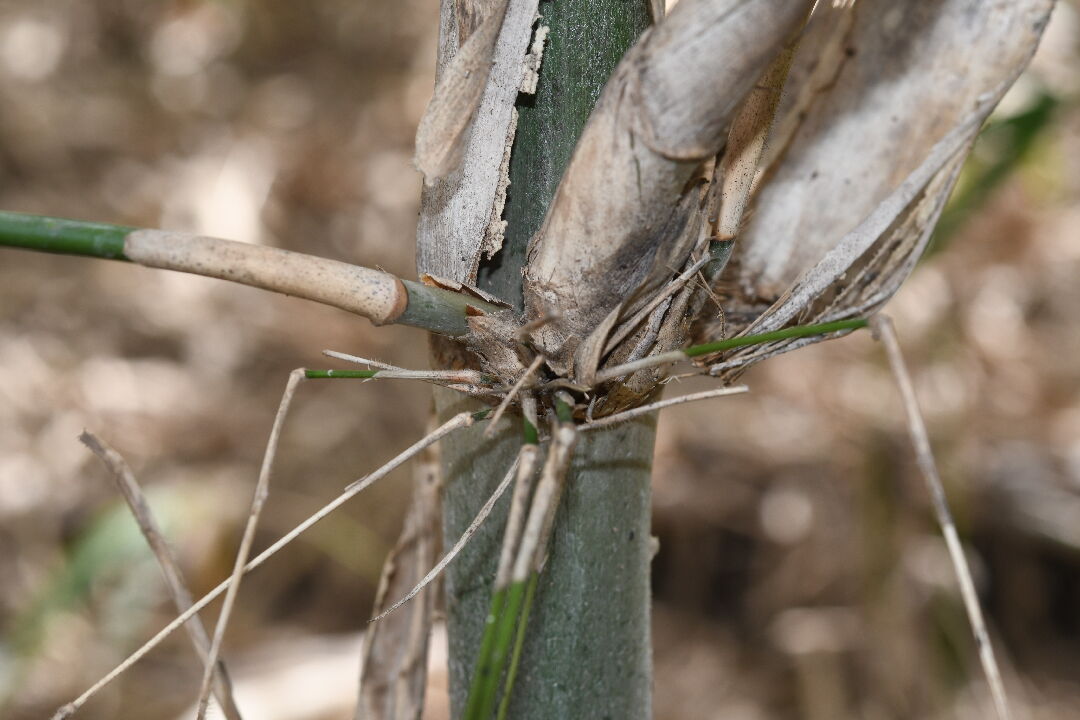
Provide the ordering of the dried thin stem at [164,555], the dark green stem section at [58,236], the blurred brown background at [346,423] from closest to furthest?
the dark green stem section at [58,236], the dried thin stem at [164,555], the blurred brown background at [346,423]

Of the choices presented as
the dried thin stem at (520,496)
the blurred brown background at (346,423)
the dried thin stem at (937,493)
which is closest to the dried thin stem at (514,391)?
the dried thin stem at (520,496)

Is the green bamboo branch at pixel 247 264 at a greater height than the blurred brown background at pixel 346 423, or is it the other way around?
the blurred brown background at pixel 346 423

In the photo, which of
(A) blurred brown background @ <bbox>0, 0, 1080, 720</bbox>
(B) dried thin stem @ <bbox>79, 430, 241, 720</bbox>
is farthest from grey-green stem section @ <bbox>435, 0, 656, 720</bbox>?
(A) blurred brown background @ <bbox>0, 0, 1080, 720</bbox>

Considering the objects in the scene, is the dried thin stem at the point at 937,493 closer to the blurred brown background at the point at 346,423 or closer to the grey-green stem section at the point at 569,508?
the grey-green stem section at the point at 569,508

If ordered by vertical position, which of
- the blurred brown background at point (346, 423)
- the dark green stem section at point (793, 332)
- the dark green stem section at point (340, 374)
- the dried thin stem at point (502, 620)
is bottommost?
the dried thin stem at point (502, 620)

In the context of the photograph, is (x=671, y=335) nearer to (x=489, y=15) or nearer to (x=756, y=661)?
(x=489, y=15)

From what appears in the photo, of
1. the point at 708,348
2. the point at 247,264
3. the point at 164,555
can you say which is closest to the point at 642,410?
the point at 708,348

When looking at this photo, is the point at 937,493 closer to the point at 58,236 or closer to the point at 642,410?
the point at 642,410
